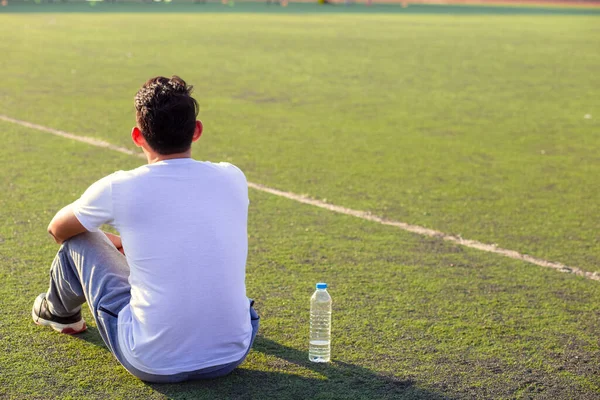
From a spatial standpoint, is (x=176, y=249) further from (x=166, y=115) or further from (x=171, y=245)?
(x=166, y=115)

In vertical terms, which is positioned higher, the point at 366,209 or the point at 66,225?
the point at 66,225

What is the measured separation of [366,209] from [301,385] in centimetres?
335

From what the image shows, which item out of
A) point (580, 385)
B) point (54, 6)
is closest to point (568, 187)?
point (580, 385)

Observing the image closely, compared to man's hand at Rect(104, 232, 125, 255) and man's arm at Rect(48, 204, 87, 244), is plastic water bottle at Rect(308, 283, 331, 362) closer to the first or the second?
man's hand at Rect(104, 232, 125, 255)

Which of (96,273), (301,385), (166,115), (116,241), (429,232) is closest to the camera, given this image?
(166,115)

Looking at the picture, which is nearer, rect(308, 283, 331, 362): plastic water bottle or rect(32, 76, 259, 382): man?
A: rect(32, 76, 259, 382): man

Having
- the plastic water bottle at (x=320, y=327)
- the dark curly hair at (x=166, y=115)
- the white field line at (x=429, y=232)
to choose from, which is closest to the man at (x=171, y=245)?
the dark curly hair at (x=166, y=115)

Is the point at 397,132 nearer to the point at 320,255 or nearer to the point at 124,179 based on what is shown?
the point at 320,255

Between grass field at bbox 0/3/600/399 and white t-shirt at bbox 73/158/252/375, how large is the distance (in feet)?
0.92

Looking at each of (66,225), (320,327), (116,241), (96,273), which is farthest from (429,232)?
(66,225)

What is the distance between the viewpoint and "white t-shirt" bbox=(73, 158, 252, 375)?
3629 millimetres

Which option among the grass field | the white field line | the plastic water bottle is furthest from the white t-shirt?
the white field line

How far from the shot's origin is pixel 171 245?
364 centimetres

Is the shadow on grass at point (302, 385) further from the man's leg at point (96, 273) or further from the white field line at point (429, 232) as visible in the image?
the white field line at point (429, 232)
